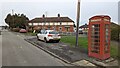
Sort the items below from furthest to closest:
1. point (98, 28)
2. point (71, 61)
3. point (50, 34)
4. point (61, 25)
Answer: point (61, 25), point (50, 34), point (98, 28), point (71, 61)

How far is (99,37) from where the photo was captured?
13297mm

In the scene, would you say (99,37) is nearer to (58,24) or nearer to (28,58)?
(28,58)

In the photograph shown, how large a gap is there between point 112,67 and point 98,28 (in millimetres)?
3256

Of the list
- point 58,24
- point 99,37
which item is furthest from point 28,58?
point 58,24

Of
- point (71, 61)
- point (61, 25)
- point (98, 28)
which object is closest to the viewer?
point (71, 61)

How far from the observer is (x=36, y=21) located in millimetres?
105000

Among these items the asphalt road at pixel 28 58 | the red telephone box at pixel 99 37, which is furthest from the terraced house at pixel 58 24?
the red telephone box at pixel 99 37

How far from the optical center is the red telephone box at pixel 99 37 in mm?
13070

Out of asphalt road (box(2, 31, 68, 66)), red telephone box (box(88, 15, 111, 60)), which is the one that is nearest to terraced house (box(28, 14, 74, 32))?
asphalt road (box(2, 31, 68, 66))

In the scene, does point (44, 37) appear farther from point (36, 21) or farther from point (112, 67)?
point (36, 21)

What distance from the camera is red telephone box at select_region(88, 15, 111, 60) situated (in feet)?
42.9

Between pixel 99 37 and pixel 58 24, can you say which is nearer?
pixel 99 37

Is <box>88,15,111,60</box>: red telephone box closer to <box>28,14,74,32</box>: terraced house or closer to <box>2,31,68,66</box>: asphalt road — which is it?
<box>2,31,68,66</box>: asphalt road

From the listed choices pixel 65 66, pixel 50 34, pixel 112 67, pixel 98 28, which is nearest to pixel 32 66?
pixel 65 66
